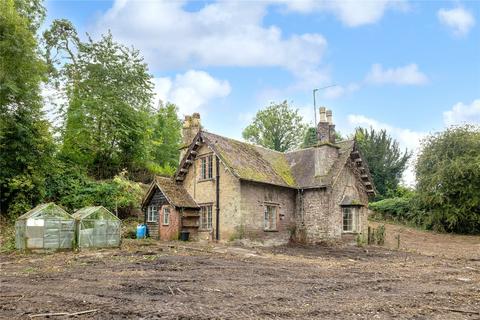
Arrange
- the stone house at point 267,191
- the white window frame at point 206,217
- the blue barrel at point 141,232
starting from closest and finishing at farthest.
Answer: the stone house at point 267,191
the white window frame at point 206,217
the blue barrel at point 141,232

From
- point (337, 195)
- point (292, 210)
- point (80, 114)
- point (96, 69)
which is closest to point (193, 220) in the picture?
point (292, 210)

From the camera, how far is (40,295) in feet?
30.8

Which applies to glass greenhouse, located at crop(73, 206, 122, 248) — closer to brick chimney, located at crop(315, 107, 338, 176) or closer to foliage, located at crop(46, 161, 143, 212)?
foliage, located at crop(46, 161, 143, 212)

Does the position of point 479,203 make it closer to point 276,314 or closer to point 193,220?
point 193,220

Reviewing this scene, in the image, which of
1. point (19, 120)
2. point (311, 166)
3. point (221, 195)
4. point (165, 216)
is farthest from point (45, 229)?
point (311, 166)

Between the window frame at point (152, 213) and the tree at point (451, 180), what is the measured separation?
2405 centimetres

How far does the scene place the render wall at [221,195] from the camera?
23.0 m

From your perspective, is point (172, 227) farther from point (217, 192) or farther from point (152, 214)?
point (217, 192)

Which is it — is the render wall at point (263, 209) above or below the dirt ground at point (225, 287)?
above

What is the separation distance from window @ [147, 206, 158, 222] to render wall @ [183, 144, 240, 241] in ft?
8.19

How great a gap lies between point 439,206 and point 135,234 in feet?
86.2

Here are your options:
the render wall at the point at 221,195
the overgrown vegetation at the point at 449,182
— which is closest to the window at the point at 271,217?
the render wall at the point at 221,195

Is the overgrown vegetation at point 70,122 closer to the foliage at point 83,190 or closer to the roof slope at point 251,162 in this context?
the foliage at point 83,190

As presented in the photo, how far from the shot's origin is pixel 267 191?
80.4ft
